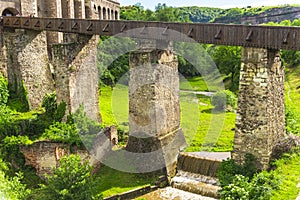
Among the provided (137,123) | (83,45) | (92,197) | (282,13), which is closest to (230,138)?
(137,123)

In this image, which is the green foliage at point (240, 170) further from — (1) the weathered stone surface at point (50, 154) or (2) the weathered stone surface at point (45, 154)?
(2) the weathered stone surface at point (45, 154)

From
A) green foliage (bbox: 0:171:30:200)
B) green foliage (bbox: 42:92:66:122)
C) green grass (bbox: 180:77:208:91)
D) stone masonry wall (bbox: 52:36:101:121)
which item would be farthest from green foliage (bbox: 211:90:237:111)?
green foliage (bbox: 0:171:30:200)

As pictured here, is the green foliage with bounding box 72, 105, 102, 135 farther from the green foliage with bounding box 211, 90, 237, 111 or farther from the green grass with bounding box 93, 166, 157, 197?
the green foliage with bounding box 211, 90, 237, 111

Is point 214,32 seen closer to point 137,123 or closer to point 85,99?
point 137,123

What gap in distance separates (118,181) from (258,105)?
7.64 m

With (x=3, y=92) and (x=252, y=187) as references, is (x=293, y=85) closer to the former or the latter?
(x=3, y=92)

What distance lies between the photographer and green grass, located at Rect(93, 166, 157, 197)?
16.4 m

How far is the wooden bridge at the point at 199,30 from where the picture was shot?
39.7 feet

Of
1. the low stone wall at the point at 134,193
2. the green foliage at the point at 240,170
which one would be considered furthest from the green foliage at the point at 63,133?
the green foliage at the point at 240,170

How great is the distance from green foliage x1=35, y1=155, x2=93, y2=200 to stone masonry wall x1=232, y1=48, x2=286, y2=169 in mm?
5695

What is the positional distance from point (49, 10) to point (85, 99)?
10.3m

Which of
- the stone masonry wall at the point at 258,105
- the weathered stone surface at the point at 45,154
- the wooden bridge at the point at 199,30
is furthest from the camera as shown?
the weathered stone surface at the point at 45,154

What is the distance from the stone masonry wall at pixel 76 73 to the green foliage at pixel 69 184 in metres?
6.86

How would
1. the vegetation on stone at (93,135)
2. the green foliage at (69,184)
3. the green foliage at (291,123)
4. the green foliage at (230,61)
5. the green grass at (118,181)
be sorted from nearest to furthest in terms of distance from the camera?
the vegetation on stone at (93,135)
the green foliage at (69,184)
the green grass at (118,181)
the green foliage at (291,123)
the green foliage at (230,61)
